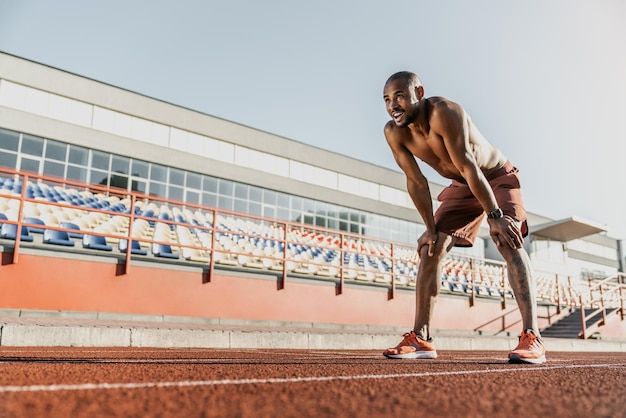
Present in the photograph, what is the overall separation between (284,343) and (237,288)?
228cm

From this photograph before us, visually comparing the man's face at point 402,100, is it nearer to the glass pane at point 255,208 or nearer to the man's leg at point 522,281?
the man's leg at point 522,281

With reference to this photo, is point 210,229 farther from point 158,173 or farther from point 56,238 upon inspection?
point 158,173

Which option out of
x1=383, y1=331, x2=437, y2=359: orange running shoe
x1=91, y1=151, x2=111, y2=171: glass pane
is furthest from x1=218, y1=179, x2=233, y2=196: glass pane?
x1=383, y1=331, x2=437, y2=359: orange running shoe

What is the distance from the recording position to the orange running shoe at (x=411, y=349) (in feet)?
13.0

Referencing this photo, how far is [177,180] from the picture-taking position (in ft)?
86.4

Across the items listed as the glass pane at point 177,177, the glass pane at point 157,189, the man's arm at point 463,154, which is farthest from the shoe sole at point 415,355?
the glass pane at point 177,177

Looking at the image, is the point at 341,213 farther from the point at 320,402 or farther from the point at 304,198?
the point at 320,402

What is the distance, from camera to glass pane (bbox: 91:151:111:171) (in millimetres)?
23822

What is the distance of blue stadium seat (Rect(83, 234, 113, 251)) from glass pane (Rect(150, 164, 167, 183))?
56.4 feet

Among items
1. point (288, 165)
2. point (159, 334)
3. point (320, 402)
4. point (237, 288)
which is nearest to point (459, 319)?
point (237, 288)

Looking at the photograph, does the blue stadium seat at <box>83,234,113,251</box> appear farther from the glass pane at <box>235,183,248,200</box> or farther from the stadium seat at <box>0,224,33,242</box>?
the glass pane at <box>235,183,248,200</box>

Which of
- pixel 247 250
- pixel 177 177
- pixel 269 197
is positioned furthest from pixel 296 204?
pixel 247 250

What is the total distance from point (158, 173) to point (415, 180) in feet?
75.0

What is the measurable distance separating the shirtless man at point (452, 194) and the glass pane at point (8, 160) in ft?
69.5
